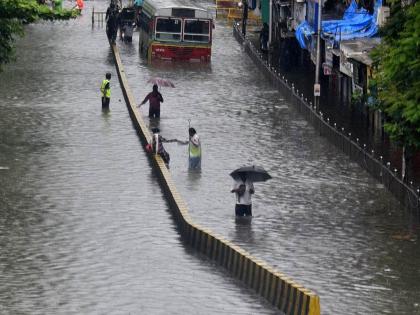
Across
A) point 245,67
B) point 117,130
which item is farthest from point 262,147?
point 245,67

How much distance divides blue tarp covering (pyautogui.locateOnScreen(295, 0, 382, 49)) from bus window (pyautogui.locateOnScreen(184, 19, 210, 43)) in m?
7.98

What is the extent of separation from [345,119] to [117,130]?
711 centimetres

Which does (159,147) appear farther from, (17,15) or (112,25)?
(112,25)

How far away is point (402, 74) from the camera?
109ft

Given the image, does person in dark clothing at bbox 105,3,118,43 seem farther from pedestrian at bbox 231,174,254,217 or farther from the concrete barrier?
pedestrian at bbox 231,174,254,217

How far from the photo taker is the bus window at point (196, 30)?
61.2 metres

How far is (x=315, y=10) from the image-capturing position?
56.9m

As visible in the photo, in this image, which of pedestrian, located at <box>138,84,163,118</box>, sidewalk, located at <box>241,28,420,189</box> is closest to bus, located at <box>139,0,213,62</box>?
sidewalk, located at <box>241,28,420,189</box>

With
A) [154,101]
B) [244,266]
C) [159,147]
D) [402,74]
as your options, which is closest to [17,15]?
[159,147]

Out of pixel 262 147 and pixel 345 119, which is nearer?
pixel 262 147

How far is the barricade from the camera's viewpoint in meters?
35.4

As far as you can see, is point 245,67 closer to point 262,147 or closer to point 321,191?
point 262,147

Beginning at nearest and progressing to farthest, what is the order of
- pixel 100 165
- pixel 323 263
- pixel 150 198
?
pixel 323 263 < pixel 150 198 < pixel 100 165

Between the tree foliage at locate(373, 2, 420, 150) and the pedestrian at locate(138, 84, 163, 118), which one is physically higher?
the tree foliage at locate(373, 2, 420, 150)
